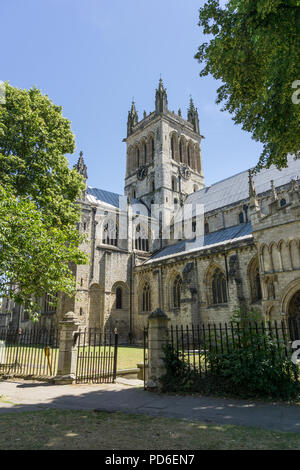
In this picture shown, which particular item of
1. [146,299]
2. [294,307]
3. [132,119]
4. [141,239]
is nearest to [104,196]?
[141,239]

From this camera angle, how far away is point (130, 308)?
1086 inches

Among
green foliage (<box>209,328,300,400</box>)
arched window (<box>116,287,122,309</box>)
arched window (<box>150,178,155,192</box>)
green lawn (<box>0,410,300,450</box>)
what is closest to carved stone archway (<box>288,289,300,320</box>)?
green foliage (<box>209,328,300,400</box>)

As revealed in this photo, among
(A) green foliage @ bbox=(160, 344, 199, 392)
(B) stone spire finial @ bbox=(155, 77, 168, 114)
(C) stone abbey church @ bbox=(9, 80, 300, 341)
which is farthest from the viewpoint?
(B) stone spire finial @ bbox=(155, 77, 168, 114)

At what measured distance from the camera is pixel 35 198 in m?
13.8

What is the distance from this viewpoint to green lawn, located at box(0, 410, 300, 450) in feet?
12.9

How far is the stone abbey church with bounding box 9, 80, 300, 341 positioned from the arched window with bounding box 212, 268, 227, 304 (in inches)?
2.9

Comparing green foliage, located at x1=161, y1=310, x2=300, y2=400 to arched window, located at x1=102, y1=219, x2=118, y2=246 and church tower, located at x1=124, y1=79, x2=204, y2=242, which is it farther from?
church tower, located at x1=124, y1=79, x2=204, y2=242

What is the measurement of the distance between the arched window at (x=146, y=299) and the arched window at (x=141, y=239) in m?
5.06

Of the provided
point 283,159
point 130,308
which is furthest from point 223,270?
point 283,159

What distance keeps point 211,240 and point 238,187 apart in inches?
301

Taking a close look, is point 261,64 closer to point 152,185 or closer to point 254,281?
point 254,281

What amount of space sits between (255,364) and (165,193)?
1173 inches

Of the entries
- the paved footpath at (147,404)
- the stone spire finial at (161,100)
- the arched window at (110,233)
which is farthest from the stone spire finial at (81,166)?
the paved footpath at (147,404)

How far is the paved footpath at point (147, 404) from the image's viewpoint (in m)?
5.21
